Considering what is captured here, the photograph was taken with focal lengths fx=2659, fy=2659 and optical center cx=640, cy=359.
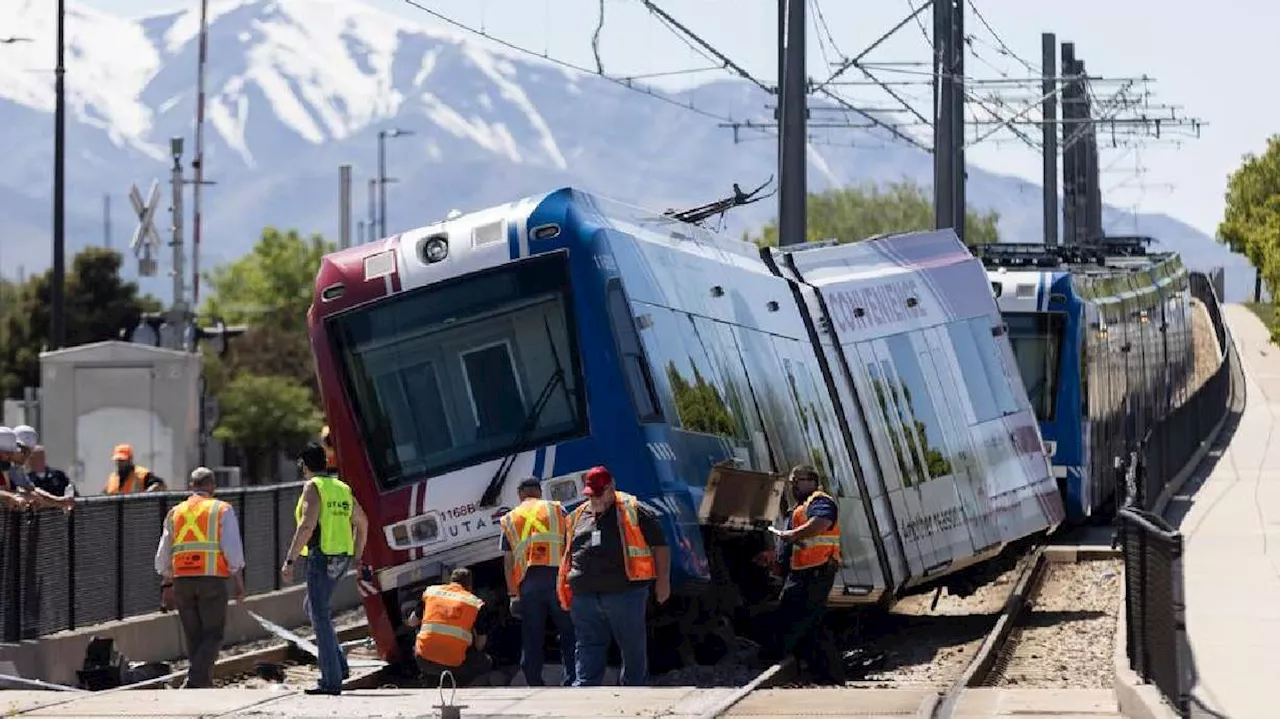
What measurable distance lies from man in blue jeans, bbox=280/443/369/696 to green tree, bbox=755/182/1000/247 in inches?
6098

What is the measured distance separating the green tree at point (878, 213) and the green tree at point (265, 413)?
8685cm

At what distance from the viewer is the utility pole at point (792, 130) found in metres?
30.1

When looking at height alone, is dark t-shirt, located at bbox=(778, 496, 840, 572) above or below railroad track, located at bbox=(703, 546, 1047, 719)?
above

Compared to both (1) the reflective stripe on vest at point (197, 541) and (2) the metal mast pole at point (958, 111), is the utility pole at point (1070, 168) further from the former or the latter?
(1) the reflective stripe on vest at point (197, 541)

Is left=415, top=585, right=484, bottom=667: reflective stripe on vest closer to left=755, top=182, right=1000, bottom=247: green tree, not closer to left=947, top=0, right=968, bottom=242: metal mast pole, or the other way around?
left=947, top=0, right=968, bottom=242: metal mast pole

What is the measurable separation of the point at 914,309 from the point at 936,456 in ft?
4.46

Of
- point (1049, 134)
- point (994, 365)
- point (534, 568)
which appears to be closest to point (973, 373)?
point (994, 365)

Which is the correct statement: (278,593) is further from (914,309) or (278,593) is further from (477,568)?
(477,568)

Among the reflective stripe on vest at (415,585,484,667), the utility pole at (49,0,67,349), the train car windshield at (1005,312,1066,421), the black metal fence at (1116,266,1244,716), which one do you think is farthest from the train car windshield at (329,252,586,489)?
the utility pole at (49,0,67,349)

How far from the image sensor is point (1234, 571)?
2394 centimetres

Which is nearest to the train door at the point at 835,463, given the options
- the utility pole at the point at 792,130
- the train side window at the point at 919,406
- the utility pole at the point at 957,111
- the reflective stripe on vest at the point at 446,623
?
the train side window at the point at 919,406

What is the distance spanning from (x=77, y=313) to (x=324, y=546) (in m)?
83.1

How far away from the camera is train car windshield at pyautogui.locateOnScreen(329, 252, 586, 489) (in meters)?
17.0

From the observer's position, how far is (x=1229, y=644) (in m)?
16.9
